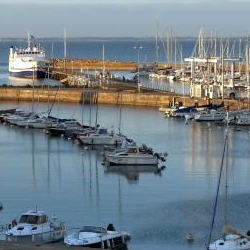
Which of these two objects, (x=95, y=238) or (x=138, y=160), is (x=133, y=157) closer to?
(x=138, y=160)

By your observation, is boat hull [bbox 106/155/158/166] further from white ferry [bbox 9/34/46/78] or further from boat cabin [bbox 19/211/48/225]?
white ferry [bbox 9/34/46/78]

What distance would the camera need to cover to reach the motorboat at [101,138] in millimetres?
35031

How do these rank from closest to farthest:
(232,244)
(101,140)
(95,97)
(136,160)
Result: (232,244) < (136,160) < (101,140) < (95,97)

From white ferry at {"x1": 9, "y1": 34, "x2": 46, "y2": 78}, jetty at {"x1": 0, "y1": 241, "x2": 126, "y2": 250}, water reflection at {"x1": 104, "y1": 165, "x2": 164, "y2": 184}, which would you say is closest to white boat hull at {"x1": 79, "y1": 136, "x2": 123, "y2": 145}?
water reflection at {"x1": 104, "y1": 165, "x2": 164, "y2": 184}

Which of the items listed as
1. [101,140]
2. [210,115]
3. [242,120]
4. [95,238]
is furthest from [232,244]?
[210,115]

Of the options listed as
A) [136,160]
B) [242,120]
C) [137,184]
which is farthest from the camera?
[242,120]

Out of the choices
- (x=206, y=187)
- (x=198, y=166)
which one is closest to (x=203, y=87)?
(x=198, y=166)

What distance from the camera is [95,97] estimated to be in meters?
51.9

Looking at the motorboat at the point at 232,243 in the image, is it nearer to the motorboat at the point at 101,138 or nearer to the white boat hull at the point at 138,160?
the white boat hull at the point at 138,160

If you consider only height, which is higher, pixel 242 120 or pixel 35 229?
pixel 242 120

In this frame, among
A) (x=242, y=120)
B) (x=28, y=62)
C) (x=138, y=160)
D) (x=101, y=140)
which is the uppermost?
(x=28, y=62)

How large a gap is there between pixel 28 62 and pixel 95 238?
55.8 metres

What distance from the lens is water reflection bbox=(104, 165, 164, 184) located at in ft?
95.3

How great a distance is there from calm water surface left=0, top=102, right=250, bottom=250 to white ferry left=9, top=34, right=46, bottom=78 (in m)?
31.0
